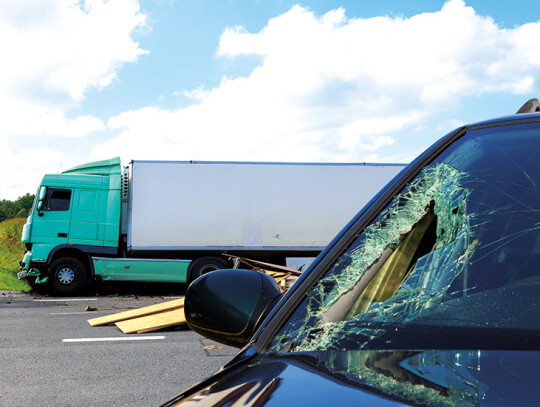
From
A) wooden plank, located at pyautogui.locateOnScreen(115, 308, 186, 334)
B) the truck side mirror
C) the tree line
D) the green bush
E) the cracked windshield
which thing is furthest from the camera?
the tree line

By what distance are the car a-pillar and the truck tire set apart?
2.61 meters

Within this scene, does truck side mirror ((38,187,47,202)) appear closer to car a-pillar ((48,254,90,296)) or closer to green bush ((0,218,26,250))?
car a-pillar ((48,254,90,296))

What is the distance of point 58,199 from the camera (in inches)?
555

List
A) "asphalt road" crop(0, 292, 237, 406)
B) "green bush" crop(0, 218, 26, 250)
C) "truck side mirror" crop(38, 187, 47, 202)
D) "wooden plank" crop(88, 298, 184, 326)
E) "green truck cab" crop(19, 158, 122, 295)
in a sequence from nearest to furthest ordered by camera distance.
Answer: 1. "asphalt road" crop(0, 292, 237, 406)
2. "wooden plank" crop(88, 298, 184, 326)
3. "truck side mirror" crop(38, 187, 47, 202)
4. "green truck cab" crop(19, 158, 122, 295)
5. "green bush" crop(0, 218, 26, 250)

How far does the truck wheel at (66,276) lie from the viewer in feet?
46.8

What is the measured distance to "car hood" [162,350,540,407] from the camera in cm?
82

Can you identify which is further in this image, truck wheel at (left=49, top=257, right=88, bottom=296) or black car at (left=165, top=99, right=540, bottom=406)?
truck wheel at (left=49, top=257, right=88, bottom=296)

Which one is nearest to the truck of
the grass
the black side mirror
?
the grass

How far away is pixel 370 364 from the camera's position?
3.36 feet

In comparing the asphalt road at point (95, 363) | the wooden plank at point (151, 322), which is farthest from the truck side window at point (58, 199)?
the wooden plank at point (151, 322)

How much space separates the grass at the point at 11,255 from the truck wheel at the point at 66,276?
334 centimetres

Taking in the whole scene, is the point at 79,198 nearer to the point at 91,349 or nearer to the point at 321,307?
the point at 91,349

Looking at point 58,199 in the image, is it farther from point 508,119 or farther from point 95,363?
point 508,119

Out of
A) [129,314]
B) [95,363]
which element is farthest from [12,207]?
[95,363]
